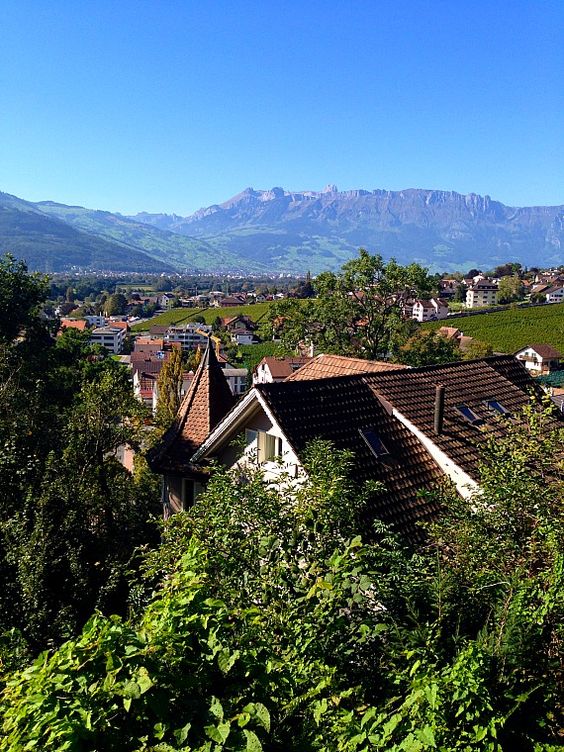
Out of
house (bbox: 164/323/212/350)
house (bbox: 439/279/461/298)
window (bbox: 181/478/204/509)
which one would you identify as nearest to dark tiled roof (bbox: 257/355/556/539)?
window (bbox: 181/478/204/509)

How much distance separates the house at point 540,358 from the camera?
7238cm

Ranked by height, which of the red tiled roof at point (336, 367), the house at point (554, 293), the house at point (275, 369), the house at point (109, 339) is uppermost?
the red tiled roof at point (336, 367)

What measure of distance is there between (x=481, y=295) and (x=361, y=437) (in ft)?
469

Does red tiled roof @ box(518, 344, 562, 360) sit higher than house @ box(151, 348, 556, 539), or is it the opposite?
house @ box(151, 348, 556, 539)

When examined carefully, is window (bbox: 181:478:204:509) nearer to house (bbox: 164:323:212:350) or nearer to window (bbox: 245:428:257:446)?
window (bbox: 245:428:257:446)

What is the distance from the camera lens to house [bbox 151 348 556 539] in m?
12.7

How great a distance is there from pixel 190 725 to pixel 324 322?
89.2 feet

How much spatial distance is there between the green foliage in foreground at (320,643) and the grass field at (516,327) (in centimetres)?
7569

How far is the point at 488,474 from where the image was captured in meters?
8.52

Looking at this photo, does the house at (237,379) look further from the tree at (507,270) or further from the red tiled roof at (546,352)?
the tree at (507,270)

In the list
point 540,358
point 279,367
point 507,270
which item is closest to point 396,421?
point 279,367

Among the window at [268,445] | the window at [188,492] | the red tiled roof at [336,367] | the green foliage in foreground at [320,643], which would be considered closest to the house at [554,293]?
the red tiled roof at [336,367]

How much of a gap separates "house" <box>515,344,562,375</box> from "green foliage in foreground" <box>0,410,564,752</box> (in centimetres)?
6903

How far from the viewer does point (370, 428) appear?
14086 mm
